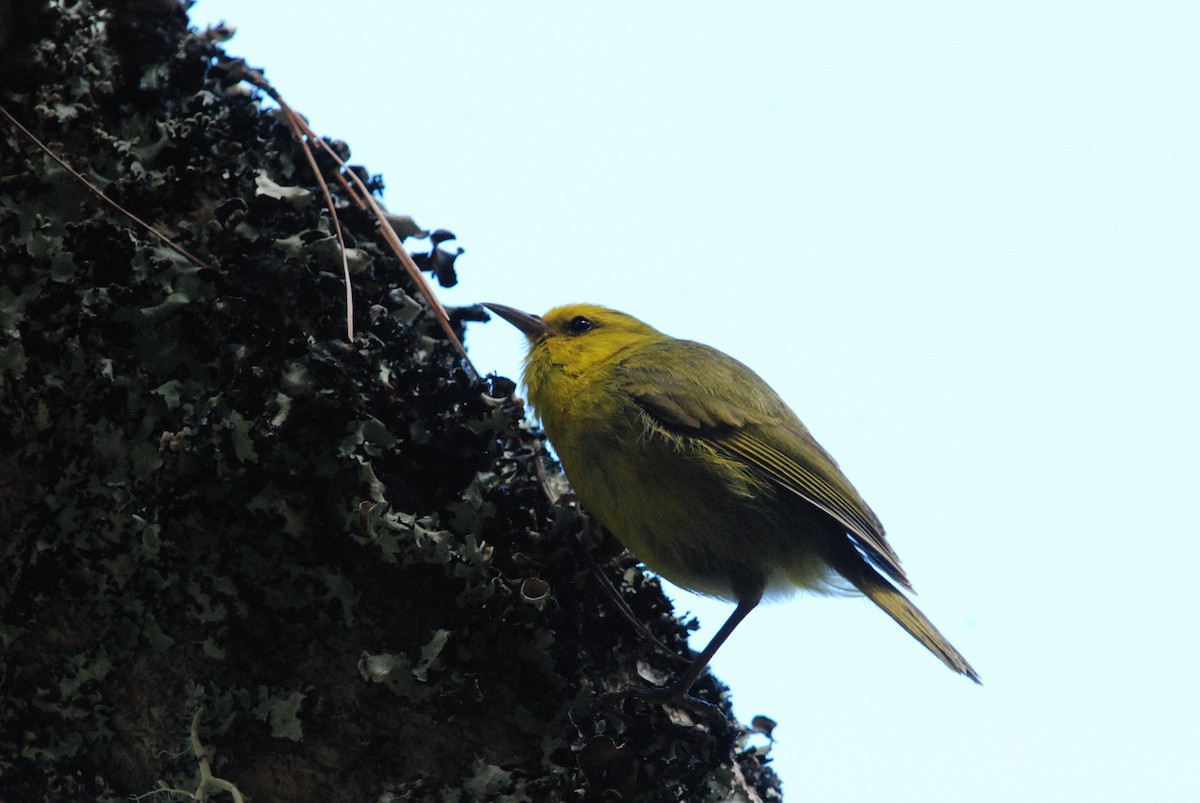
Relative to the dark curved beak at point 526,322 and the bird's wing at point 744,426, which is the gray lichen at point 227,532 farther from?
the dark curved beak at point 526,322

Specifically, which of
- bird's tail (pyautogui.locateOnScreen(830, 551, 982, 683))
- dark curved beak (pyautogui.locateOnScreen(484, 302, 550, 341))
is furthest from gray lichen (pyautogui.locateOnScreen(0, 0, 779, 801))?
dark curved beak (pyautogui.locateOnScreen(484, 302, 550, 341))

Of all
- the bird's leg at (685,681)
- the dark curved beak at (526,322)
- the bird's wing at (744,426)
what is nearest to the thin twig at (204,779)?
the bird's leg at (685,681)

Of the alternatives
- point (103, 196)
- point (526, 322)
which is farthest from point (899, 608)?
Answer: point (103, 196)

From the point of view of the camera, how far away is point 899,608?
328cm

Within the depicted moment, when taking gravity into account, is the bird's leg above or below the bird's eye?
below

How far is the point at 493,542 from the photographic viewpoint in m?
2.42

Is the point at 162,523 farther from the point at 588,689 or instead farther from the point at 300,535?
the point at 588,689

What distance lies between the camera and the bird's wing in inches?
130

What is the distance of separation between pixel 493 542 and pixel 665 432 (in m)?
0.98

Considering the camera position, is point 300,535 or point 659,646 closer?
point 300,535

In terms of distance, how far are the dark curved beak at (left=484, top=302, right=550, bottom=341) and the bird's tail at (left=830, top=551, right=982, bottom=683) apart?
1311 millimetres

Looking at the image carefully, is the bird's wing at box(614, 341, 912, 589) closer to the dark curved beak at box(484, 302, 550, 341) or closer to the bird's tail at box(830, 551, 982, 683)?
the bird's tail at box(830, 551, 982, 683)

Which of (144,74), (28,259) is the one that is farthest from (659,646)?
(144,74)

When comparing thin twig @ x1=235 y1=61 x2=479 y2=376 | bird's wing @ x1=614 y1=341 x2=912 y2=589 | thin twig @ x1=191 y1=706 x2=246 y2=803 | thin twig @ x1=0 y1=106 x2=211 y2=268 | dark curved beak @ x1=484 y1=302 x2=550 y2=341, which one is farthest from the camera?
dark curved beak @ x1=484 y1=302 x2=550 y2=341
